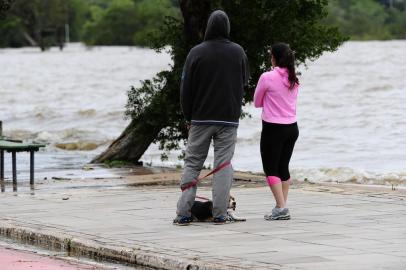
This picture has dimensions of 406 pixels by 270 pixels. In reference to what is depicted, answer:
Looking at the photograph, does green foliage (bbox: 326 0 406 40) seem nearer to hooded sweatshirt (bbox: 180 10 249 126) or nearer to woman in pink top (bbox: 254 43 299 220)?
woman in pink top (bbox: 254 43 299 220)

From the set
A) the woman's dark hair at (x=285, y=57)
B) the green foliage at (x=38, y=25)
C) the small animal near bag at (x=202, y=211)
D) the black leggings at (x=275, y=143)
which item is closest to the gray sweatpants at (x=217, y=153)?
the small animal near bag at (x=202, y=211)

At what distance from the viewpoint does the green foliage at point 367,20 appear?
5699 inches

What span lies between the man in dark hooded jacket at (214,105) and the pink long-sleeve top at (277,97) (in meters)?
0.33

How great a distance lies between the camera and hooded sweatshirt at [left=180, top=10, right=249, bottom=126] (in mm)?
10969

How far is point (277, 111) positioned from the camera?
11.3m

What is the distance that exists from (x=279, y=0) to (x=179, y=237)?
29.1 feet

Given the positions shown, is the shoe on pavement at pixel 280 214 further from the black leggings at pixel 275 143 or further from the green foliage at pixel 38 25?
the green foliage at pixel 38 25

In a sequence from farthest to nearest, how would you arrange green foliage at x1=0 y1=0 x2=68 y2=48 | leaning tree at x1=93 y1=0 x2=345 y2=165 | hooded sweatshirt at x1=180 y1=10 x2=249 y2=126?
green foliage at x1=0 y1=0 x2=68 y2=48 → leaning tree at x1=93 y1=0 x2=345 y2=165 → hooded sweatshirt at x1=180 y1=10 x2=249 y2=126

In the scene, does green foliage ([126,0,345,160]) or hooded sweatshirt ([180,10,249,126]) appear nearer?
hooded sweatshirt ([180,10,249,126])

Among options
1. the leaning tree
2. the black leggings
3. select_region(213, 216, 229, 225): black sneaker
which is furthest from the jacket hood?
the leaning tree

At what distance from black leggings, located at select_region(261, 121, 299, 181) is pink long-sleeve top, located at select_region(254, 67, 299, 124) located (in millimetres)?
64

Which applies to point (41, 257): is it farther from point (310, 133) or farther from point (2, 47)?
point (2, 47)

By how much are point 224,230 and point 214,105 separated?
122 centimetres

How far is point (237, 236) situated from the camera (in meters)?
10.2
